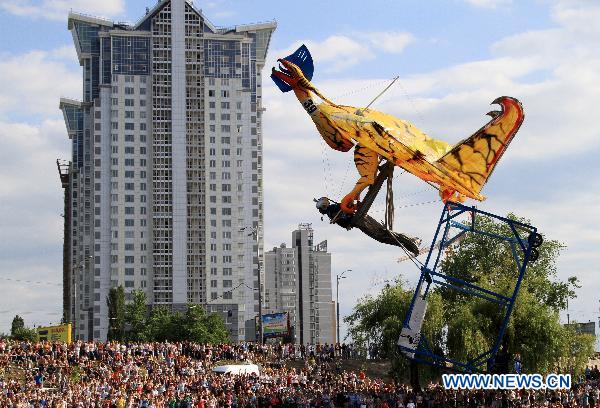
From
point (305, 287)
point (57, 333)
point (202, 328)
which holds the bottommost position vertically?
point (57, 333)

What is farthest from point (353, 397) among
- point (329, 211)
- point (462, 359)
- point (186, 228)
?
point (186, 228)

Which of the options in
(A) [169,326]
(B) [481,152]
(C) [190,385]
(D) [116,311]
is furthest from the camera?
(D) [116,311]

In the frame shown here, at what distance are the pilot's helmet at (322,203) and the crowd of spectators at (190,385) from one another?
1133cm

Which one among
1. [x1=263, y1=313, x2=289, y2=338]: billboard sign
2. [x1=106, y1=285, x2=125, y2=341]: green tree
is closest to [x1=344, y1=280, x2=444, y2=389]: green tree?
[x1=263, y1=313, x2=289, y2=338]: billboard sign

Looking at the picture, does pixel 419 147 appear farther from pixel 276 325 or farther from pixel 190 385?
pixel 276 325

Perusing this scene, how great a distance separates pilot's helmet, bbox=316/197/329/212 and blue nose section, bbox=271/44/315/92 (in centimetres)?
373

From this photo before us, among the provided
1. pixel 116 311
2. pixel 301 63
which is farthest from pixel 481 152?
pixel 116 311

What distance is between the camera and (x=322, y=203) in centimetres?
3177

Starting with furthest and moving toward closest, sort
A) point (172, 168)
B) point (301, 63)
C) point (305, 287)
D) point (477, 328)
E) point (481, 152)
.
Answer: point (305, 287)
point (172, 168)
point (477, 328)
point (301, 63)
point (481, 152)

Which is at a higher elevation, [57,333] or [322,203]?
[322,203]

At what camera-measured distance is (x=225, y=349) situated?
54906 millimetres

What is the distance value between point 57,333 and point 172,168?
68470 millimetres

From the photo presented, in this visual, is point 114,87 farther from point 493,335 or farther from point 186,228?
point 493,335

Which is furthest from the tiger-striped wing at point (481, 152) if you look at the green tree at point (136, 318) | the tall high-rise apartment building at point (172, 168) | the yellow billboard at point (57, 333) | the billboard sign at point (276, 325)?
the tall high-rise apartment building at point (172, 168)
